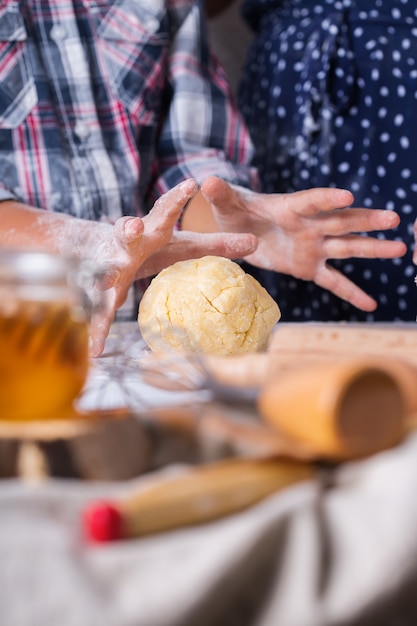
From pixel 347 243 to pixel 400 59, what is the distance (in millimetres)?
416

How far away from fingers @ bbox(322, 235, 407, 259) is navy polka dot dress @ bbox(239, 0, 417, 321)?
0.23 meters

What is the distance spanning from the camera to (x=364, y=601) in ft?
0.83

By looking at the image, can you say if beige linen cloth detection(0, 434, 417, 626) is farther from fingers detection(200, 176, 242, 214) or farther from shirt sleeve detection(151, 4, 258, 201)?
shirt sleeve detection(151, 4, 258, 201)

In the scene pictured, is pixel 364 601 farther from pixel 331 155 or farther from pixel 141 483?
pixel 331 155

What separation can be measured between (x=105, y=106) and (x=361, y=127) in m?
0.38

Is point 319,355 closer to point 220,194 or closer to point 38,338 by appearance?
point 38,338

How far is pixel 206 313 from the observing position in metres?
0.66

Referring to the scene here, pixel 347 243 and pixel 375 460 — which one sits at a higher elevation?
pixel 375 460

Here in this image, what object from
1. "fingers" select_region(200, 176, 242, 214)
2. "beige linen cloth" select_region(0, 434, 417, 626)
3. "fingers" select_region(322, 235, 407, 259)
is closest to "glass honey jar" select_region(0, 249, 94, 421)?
"beige linen cloth" select_region(0, 434, 417, 626)

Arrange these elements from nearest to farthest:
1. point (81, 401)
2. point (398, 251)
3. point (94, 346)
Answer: point (81, 401) → point (94, 346) → point (398, 251)

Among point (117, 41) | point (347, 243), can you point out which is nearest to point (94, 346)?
point (347, 243)

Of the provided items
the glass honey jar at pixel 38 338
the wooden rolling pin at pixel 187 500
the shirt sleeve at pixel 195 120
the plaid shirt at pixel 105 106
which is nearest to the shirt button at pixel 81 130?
the plaid shirt at pixel 105 106

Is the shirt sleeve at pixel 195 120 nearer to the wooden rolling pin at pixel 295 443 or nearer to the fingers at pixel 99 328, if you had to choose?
the fingers at pixel 99 328

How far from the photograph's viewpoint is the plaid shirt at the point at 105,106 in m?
1.01
